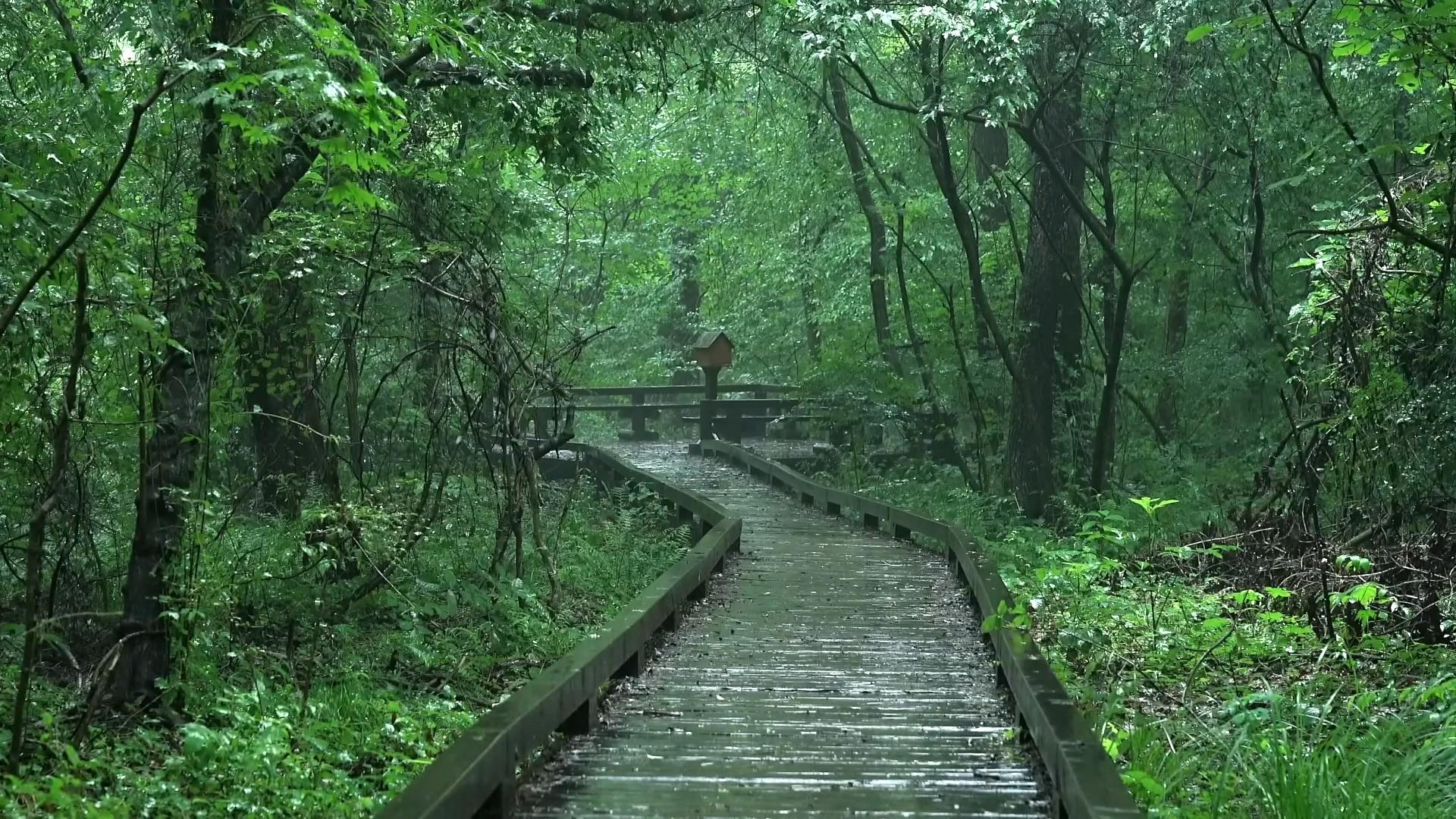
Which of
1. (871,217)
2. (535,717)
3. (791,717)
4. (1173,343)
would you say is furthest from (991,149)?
(535,717)

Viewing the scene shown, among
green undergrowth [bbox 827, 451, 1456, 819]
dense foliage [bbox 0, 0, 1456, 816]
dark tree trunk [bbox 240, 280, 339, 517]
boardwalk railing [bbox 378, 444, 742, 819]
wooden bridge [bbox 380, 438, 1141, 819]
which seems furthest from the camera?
dark tree trunk [bbox 240, 280, 339, 517]

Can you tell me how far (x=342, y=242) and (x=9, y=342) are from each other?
2642 mm

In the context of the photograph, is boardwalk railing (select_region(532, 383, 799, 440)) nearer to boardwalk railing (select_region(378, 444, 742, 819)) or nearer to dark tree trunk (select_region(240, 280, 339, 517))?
dark tree trunk (select_region(240, 280, 339, 517))

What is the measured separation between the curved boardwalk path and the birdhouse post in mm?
15301

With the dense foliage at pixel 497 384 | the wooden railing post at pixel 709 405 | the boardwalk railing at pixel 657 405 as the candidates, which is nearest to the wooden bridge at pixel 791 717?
the dense foliage at pixel 497 384

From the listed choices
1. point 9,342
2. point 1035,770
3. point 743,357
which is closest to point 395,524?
point 9,342

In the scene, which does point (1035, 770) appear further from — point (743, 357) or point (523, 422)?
point (743, 357)

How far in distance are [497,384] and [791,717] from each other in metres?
3.84

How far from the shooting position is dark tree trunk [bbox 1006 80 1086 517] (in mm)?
16266

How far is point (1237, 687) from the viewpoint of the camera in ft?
23.4

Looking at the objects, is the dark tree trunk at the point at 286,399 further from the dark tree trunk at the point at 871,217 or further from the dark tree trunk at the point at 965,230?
the dark tree trunk at the point at 871,217

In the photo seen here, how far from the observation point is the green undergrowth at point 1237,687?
4785mm

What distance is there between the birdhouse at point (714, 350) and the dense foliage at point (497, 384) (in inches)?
300

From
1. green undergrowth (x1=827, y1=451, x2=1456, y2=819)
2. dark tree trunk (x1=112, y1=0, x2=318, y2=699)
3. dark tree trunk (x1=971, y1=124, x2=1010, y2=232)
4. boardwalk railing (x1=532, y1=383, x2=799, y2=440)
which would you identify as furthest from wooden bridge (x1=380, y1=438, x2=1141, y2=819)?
boardwalk railing (x1=532, y1=383, x2=799, y2=440)
